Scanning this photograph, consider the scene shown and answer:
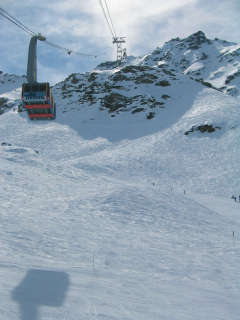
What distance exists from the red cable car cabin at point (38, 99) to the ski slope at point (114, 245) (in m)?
4.24

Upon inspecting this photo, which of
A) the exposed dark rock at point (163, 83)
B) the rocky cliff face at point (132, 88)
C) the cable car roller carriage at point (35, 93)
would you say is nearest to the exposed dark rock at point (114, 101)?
the rocky cliff face at point (132, 88)

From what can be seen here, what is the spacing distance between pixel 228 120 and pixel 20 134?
111 ft

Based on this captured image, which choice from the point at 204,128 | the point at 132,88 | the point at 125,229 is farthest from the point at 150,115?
the point at 125,229

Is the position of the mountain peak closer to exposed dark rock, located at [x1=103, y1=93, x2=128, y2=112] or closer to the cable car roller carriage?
exposed dark rock, located at [x1=103, y1=93, x2=128, y2=112]

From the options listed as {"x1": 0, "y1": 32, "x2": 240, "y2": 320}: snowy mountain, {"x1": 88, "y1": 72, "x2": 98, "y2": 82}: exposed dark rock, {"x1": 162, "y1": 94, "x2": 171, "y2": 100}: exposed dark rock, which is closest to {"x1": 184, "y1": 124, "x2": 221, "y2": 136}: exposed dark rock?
{"x1": 0, "y1": 32, "x2": 240, "y2": 320}: snowy mountain

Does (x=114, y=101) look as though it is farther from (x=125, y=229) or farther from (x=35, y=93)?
(x=125, y=229)

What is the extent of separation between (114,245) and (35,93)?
29.8 ft

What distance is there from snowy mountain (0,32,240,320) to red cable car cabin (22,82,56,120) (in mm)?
4261

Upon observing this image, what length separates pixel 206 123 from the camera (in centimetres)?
3541

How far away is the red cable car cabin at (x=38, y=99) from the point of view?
12406 mm

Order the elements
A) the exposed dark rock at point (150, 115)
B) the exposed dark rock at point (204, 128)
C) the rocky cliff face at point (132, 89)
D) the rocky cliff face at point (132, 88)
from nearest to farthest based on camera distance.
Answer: the exposed dark rock at point (204, 128)
the exposed dark rock at point (150, 115)
the rocky cliff face at point (132, 89)
the rocky cliff face at point (132, 88)

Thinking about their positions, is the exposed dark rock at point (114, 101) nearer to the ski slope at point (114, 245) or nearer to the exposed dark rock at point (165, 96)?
the exposed dark rock at point (165, 96)

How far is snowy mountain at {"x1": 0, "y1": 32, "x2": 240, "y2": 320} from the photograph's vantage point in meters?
4.26

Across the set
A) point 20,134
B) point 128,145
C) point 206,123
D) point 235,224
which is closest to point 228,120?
point 206,123
